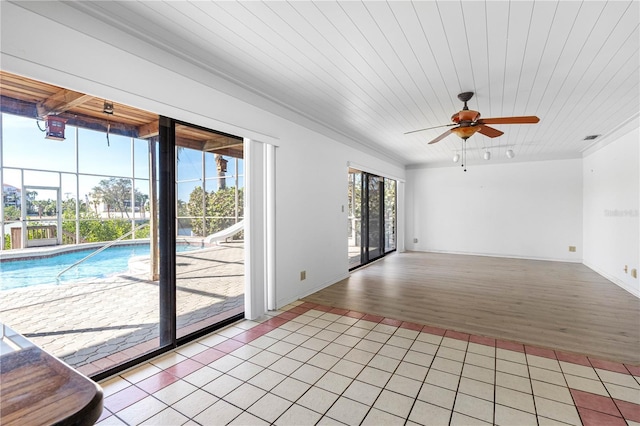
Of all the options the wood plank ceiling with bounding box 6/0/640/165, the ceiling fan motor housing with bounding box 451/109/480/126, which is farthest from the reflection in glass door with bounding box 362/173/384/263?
the ceiling fan motor housing with bounding box 451/109/480/126

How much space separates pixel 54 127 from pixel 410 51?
290 centimetres

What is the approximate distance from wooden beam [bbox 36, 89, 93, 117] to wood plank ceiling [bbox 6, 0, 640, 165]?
70cm

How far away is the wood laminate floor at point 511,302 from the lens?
2963mm

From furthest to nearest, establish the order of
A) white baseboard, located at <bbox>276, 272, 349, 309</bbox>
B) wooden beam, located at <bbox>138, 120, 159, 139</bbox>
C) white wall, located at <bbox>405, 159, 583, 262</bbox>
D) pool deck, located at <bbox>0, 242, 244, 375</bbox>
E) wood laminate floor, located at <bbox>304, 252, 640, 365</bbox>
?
white wall, located at <bbox>405, 159, 583, 262</bbox> → white baseboard, located at <bbox>276, 272, 349, 309</bbox> → wood laminate floor, located at <bbox>304, 252, 640, 365</bbox> → wooden beam, located at <bbox>138, 120, 159, 139</bbox> → pool deck, located at <bbox>0, 242, 244, 375</bbox>

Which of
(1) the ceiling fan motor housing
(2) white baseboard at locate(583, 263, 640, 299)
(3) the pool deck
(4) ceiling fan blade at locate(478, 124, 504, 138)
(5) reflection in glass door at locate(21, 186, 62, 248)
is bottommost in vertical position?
(2) white baseboard at locate(583, 263, 640, 299)

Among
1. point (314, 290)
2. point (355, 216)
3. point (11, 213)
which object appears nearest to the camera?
point (11, 213)

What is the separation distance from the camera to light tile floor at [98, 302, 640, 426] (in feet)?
6.06

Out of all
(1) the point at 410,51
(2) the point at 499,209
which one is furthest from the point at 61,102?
(2) the point at 499,209

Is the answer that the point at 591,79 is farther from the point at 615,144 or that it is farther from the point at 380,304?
the point at 380,304

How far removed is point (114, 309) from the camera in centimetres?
339

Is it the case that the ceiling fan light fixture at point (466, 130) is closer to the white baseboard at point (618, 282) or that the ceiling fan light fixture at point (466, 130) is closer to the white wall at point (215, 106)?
the white wall at point (215, 106)

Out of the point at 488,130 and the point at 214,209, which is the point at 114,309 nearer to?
the point at 214,209

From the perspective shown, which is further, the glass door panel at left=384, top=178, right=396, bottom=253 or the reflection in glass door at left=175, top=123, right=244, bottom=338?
the glass door panel at left=384, top=178, right=396, bottom=253

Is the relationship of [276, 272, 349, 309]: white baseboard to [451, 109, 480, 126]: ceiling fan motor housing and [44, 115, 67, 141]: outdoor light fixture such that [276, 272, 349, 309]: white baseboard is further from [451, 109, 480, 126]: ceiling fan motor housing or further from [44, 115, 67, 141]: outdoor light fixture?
[451, 109, 480, 126]: ceiling fan motor housing
